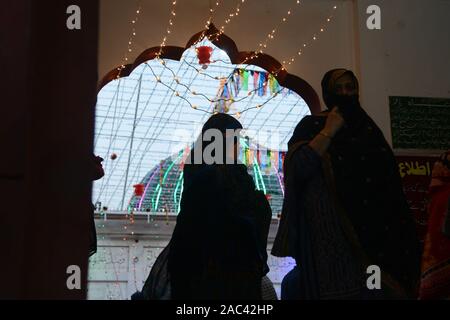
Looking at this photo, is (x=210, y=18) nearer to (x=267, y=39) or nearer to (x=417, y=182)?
(x=267, y=39)

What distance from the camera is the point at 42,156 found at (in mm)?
993

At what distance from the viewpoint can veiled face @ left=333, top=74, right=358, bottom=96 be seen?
3.45 metres

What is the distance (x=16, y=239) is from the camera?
3.13 ft

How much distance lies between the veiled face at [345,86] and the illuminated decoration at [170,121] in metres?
1.70

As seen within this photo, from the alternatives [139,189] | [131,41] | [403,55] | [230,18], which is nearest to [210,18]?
[230,18]

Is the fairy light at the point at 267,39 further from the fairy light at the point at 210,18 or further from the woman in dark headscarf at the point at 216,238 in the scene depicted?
the woman in dark headscarf at the point at 216,238

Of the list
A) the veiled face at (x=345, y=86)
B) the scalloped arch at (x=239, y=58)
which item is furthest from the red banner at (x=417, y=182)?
the veiled face at (x=345, y=86)

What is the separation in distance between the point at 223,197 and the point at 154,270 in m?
0.52

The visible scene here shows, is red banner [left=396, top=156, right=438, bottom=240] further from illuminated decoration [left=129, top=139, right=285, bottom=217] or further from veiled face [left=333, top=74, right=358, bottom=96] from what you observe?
illuminated decoration [left=129, top=139, right=285, bottom=217]

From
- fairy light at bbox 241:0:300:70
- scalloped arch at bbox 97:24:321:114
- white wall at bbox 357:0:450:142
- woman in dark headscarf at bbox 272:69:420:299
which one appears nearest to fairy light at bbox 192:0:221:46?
scalloped arch at bbox 97:24:321:114

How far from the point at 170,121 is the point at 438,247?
3409 millimetres

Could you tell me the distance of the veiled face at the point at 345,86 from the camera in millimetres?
3451

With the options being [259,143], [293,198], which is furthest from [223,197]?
[259,143]

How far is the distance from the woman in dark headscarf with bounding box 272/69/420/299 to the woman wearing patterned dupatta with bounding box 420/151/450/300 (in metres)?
0.05
